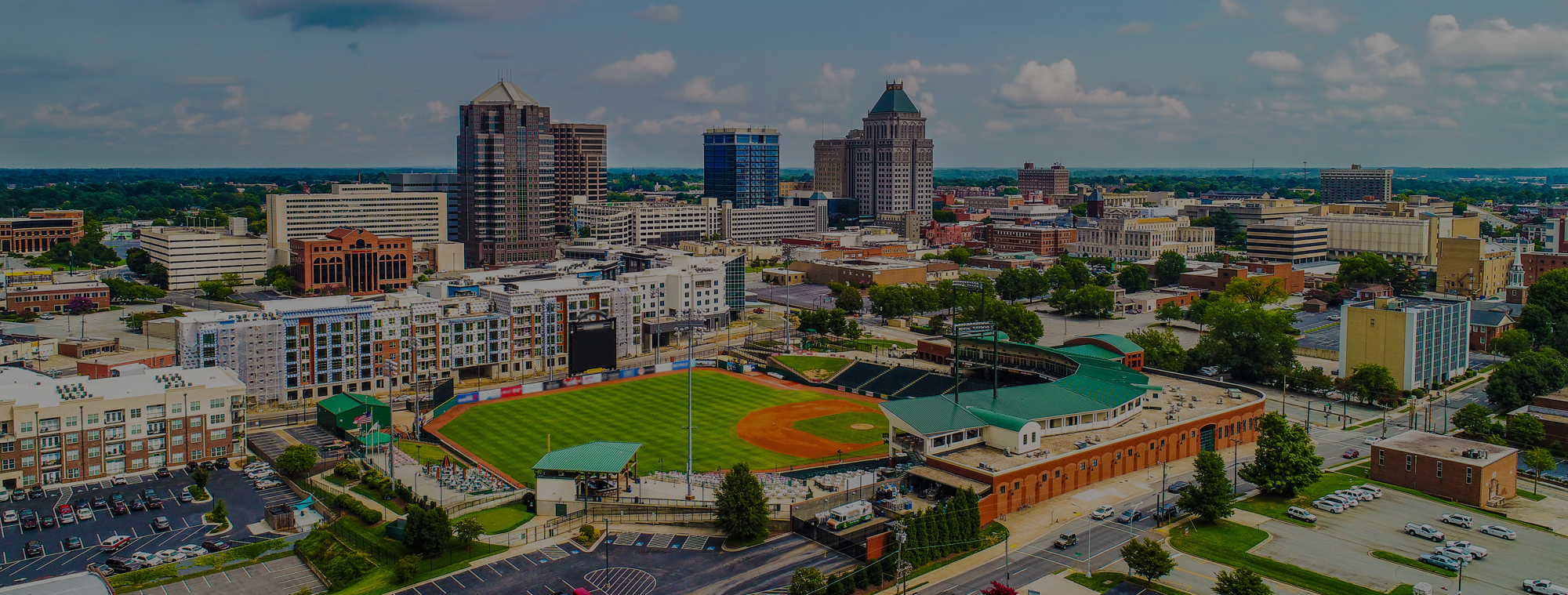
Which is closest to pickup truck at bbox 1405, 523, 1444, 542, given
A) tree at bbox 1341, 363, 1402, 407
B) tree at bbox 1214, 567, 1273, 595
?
tree at bbox 1214, 567, 1273, 595

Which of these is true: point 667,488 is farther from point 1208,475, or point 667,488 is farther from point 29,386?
point 29,386

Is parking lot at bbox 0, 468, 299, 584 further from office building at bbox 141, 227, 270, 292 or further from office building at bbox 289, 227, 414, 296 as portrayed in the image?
office building at bbox 141, 227, 270, 292

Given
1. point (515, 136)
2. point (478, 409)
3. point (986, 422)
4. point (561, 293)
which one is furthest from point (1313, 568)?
point (515, 136)

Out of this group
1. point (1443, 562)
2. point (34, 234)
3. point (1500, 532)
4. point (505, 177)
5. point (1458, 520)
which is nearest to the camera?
point (1443, 562)

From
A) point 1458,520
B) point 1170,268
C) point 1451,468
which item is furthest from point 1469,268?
point 1458,520

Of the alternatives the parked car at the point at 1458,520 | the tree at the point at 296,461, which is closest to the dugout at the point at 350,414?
the tree at the point at 296,461

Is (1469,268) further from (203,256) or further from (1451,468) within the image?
(203,256)

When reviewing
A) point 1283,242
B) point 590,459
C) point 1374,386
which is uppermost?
point 1283,242
